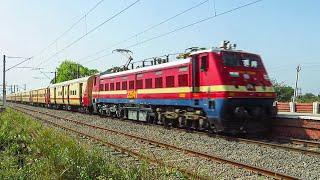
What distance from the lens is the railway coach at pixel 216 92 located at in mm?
16078

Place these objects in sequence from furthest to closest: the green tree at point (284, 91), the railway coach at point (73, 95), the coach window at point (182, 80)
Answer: the green tree at point (284, 91) < the railway coach at point (73, 95) < the coach window at point (182, 80)

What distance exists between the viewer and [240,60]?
1692cm

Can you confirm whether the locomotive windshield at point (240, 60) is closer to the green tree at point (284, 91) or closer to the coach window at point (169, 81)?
the coach window at point (169, 81)

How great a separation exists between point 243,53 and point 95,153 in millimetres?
9006

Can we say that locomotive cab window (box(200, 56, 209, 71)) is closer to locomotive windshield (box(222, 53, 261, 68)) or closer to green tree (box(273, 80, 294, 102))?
locomotive windshield (box(222, 53, 261, 68))

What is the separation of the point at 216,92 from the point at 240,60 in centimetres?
172

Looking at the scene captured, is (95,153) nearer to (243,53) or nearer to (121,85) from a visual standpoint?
(243,53)

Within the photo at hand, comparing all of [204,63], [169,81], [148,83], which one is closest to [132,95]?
[148,83]

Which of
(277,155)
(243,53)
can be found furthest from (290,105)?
(277,155)

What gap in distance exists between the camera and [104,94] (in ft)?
98.2

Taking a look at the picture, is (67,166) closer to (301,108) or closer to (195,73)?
(195,73)

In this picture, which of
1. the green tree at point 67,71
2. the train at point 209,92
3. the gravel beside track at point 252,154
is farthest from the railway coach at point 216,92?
the green tree at point 67,71

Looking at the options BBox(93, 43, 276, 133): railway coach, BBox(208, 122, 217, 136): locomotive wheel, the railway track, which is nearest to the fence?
BBox(93, 43, 276, 133): railway coach

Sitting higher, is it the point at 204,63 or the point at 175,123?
the point at 204,63
